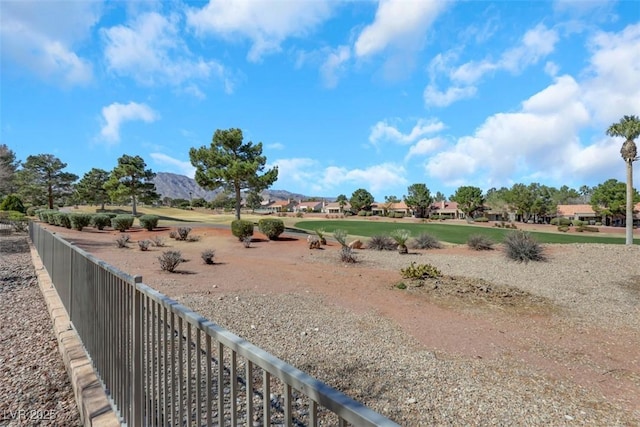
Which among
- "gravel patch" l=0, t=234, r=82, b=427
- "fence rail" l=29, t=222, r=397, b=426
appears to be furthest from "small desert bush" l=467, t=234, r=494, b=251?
"gravel patch" l=0, t=234, r=82, b=427

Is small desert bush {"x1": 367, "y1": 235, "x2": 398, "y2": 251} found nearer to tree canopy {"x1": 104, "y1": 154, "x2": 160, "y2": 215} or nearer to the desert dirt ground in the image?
the desert dirt ground

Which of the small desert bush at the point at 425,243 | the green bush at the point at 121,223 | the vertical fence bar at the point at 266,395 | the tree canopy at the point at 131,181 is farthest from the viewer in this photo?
the tree canopy at the point at 131,181

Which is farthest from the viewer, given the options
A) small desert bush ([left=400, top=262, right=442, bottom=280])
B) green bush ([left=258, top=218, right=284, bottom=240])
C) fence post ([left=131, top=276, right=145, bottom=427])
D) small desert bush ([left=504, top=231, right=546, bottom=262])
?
green bush ([left=258, top=218, right=284, bottom=240])

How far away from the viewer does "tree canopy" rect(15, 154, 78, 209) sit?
4969cm

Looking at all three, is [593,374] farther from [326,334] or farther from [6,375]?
[6,375]

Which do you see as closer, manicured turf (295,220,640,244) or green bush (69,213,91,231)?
green bush (69,213,91,231)

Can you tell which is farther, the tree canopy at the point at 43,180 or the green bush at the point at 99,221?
the tree canopy at the point at 43,180

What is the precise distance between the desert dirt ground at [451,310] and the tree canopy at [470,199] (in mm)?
77734

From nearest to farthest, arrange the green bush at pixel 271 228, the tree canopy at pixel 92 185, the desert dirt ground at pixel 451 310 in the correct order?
the desert dirt ground at pixel 451 310 < the green bush at pixel 271 228 < the tree canopy at pixel 92 185

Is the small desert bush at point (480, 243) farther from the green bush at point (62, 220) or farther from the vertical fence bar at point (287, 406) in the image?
the green bush at point (62, 220)

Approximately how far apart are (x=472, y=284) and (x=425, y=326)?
13.6 ft

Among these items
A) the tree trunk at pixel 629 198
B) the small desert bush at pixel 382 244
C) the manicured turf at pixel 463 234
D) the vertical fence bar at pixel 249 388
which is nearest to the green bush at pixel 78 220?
the manicured turf at pixel 463 234

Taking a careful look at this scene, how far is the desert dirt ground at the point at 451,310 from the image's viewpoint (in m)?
5.17

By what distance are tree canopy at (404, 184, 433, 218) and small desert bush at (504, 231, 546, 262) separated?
3179 inches
